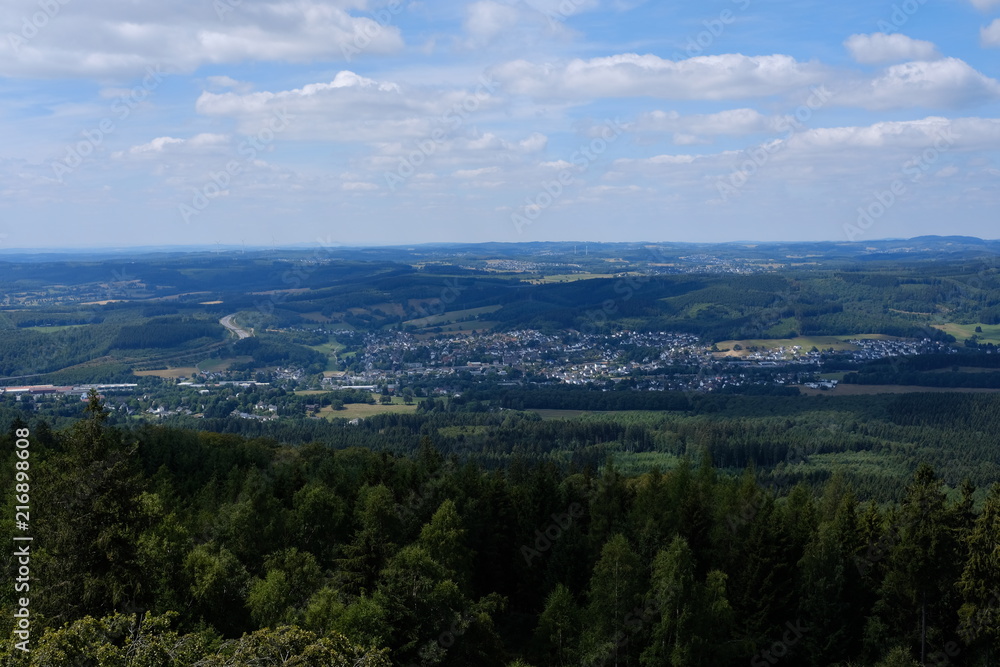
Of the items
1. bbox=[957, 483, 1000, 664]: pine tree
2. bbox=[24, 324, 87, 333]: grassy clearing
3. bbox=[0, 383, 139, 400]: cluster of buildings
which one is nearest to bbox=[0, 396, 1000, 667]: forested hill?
bbox=[957, 483, 1000, 664]: pine tree

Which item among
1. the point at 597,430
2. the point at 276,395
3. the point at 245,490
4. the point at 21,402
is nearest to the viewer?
the point at 245,490

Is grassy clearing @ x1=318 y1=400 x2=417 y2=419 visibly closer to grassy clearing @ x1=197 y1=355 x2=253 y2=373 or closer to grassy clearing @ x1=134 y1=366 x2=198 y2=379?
grassy clearing @ x1=134 y1=366 x2=198 y2=379

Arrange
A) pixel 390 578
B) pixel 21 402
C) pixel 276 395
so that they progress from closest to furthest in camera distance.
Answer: pixel 390 578, pixel 21 402, pixel 276 395

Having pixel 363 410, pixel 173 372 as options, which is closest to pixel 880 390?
pixel 363 410

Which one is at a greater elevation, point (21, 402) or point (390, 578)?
point (390, 578)

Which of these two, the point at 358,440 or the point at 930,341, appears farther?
the point at 930,341

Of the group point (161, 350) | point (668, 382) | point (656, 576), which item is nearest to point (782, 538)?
point (656, 576)

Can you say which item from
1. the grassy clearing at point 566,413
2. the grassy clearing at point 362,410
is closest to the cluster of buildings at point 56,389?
the grassy clearing at point 362,410

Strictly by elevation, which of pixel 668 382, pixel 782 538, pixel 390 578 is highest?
pixel 390 578

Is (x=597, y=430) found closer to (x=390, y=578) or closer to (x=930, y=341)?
(x=390, y=578)
